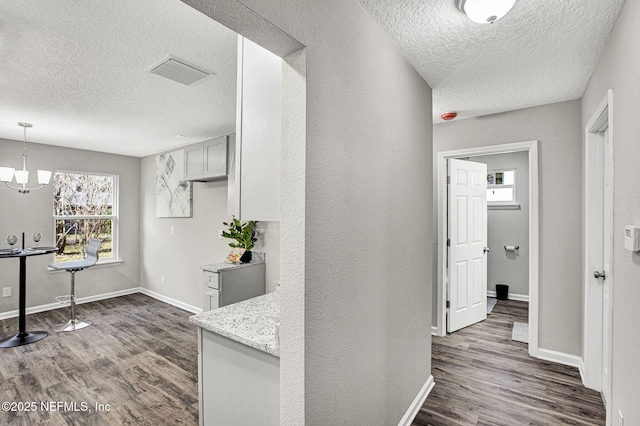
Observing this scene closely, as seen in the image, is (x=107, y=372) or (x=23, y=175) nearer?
(x=107, y=372)

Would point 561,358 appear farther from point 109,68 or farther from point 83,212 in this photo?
point 83,212

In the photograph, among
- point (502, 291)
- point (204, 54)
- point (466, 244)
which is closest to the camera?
point (204, 54)

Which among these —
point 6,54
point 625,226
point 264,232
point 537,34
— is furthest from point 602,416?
point 6,54

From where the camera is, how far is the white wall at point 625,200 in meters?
1.34

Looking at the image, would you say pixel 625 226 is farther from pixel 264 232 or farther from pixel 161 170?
pixel 161 170

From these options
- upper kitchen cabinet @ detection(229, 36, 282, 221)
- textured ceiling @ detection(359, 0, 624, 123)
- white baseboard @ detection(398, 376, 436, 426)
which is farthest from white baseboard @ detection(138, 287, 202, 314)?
textured ceiling @ detection(359, 0, 624, 123)

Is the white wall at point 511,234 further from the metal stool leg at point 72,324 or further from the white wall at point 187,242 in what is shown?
the metal stool leg at point 72,324

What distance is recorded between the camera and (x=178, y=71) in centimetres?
222

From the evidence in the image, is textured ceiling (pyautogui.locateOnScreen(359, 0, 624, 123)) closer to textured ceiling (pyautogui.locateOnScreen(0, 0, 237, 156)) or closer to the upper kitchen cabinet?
the upper kitchen cabinet

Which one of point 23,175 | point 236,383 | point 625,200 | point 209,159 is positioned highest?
point 209,159

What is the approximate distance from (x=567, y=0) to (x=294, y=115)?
1.46m

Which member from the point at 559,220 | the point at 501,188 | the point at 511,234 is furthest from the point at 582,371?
the point at 501,188

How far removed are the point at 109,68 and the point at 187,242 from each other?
9.86 ft

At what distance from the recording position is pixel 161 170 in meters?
5.07
